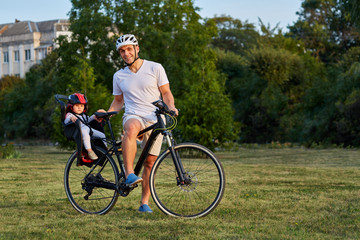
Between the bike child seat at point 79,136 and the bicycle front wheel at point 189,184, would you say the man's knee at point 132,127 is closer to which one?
the bicycle front wheel at point 189,184

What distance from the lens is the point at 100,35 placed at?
37625mm

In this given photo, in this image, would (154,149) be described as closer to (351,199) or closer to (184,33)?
(351,199)

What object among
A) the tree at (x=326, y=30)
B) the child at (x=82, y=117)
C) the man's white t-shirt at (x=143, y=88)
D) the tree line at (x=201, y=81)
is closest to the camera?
the man's white t-shirt at (x=143, y=88)

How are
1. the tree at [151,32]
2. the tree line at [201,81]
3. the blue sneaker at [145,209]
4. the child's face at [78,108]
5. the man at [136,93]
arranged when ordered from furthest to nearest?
the tree at [151,32], the tree line at [201,81], the child's face at [78,108], the blue sneaker at [145,209], the man at [136,93]

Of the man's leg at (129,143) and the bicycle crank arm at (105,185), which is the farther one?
the bicycle crank arm at (105,185)

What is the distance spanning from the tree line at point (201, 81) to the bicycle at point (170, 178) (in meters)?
14.5

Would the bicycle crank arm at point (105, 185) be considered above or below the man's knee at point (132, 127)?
below

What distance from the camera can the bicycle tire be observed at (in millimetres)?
7352

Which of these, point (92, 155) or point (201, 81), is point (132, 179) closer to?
point (92, 155)

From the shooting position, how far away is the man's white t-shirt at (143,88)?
7129 mm

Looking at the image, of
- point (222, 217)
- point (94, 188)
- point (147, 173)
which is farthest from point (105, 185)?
point (222, 217)

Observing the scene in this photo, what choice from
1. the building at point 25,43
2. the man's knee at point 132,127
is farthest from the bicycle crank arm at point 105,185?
the building at point 25,43

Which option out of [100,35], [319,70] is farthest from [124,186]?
[319,70]

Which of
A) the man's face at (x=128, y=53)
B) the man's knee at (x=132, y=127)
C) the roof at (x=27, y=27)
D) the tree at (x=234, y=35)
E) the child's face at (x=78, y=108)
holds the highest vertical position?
the roof at (x=27, y=27)
